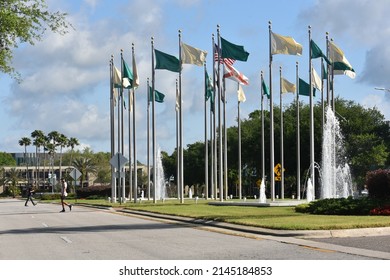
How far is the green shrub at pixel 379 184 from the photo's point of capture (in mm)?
28312

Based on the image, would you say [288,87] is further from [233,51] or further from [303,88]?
[233,51]

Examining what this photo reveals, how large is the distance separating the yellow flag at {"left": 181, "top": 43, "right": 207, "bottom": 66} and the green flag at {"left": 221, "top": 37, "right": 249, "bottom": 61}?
2.47m

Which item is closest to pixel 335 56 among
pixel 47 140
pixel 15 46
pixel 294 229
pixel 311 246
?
pixel 15 46

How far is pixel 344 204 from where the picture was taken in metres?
26.7

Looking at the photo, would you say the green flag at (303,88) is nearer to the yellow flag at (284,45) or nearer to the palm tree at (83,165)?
the yellow flag at (284,45)

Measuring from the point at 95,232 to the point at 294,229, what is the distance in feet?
21.1

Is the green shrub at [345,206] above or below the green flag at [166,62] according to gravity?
below

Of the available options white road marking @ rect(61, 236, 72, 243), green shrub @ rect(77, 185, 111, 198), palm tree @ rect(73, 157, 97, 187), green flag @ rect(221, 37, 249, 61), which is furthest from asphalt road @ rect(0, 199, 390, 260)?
palm tree @ rect(73, 157, 97, 187)

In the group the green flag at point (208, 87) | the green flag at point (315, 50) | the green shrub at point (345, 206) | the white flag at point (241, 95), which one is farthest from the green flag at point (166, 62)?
the green shrub at point (345, 206)

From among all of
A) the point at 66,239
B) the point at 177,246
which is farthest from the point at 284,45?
the point at 177,246

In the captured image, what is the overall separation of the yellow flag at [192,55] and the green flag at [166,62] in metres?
0.57

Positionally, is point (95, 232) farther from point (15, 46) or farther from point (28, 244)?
point (15, 46)

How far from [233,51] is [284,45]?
380 centimetres
